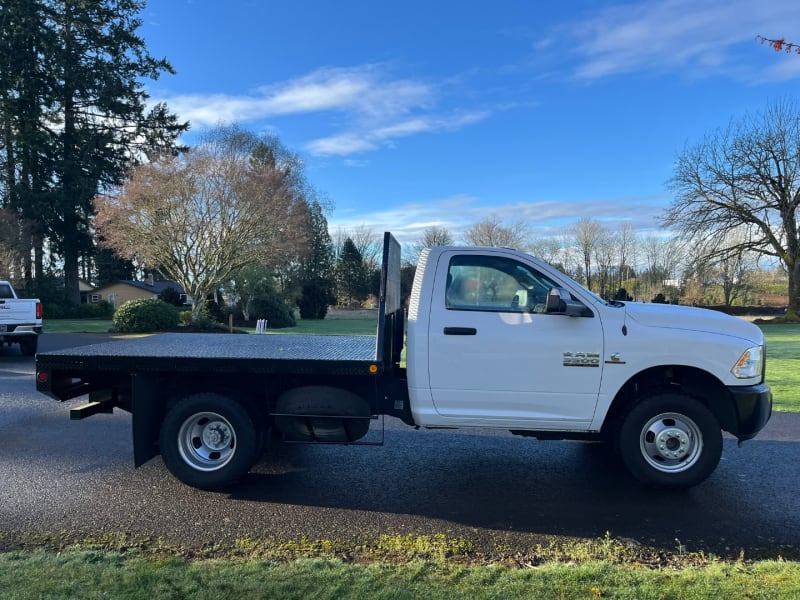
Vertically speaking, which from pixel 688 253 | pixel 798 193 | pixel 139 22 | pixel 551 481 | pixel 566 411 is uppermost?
pixel 139 22

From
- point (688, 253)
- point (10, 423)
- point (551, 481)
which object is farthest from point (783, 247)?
point (10, 423)

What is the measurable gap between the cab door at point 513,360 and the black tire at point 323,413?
739 mm

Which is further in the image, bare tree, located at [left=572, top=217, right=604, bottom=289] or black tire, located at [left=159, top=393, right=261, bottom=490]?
bare tree, located at [left=572, top=217, right=604, bottom=289]

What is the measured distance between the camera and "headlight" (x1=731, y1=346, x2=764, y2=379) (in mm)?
4691

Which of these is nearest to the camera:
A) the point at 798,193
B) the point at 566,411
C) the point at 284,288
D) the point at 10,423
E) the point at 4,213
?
the point at 566,411

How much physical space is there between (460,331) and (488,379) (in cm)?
48

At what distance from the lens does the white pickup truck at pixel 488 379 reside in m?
4.71

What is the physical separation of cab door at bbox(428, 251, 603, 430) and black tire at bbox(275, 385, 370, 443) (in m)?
0.74

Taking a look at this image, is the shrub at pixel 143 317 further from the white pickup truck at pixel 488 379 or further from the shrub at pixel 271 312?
the white pickup truck at pixel 488 379

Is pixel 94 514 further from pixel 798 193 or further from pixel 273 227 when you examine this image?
pixel 798 193

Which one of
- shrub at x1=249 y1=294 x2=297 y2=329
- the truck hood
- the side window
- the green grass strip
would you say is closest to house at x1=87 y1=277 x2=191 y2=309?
shrub at x1=249 y1=294 x2=297 y2=329

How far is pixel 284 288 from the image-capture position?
1812 inches

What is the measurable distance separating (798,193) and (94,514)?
42493mm

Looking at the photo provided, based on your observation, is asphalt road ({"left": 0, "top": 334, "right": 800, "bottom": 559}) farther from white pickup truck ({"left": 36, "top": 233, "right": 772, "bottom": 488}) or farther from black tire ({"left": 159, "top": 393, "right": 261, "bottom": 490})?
white pickup truck ({"left": 36, "top": 233, "right": 772, "bottom": 488})
